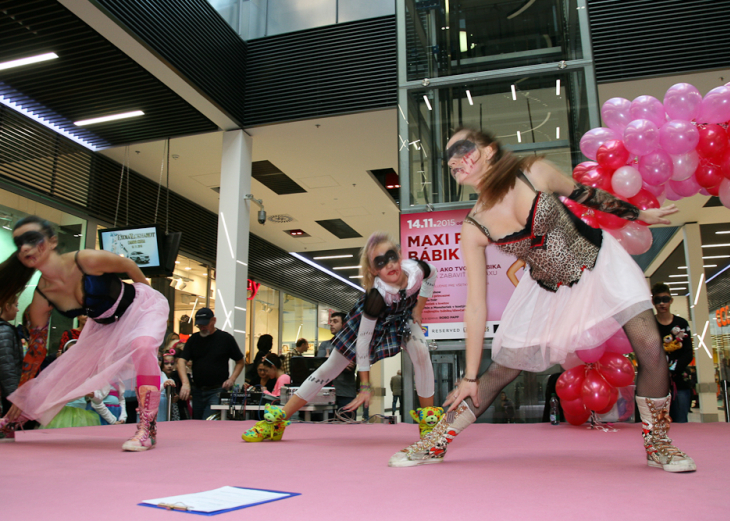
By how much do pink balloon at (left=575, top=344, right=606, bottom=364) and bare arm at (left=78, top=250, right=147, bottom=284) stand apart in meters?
2.83

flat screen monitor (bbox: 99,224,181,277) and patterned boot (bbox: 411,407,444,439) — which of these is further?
flat screen monitor (bbox: 99,224,181,277)

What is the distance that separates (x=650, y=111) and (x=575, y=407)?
7.18ft

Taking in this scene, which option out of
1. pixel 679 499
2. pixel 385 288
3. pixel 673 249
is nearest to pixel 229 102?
pixel 385 288

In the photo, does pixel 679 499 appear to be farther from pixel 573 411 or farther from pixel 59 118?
pixel 59 118

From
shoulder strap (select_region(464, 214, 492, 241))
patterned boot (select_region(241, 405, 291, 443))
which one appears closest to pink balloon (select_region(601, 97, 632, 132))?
shoulder strap (select_region(464, 214, 492, 241))

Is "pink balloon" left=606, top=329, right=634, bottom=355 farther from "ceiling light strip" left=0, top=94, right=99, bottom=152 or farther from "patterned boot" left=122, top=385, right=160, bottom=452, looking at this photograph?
"ceiling light strip" left=0, top=94, right=99, bottom=152

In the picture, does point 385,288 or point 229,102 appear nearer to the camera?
point 385,288

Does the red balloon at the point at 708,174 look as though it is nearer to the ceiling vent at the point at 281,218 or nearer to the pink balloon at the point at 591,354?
the pink balloon at the point at 591,354

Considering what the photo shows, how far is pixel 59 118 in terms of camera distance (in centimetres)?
799

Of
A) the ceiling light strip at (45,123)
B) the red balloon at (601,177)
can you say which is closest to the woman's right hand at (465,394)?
the red balloon at (601,177)

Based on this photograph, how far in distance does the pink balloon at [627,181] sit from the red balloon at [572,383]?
4.18 ft

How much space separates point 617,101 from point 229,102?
552cm

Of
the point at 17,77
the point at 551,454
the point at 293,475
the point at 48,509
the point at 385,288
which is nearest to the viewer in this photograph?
the point at 48,509

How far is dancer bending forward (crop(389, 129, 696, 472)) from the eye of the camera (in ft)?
6.61
